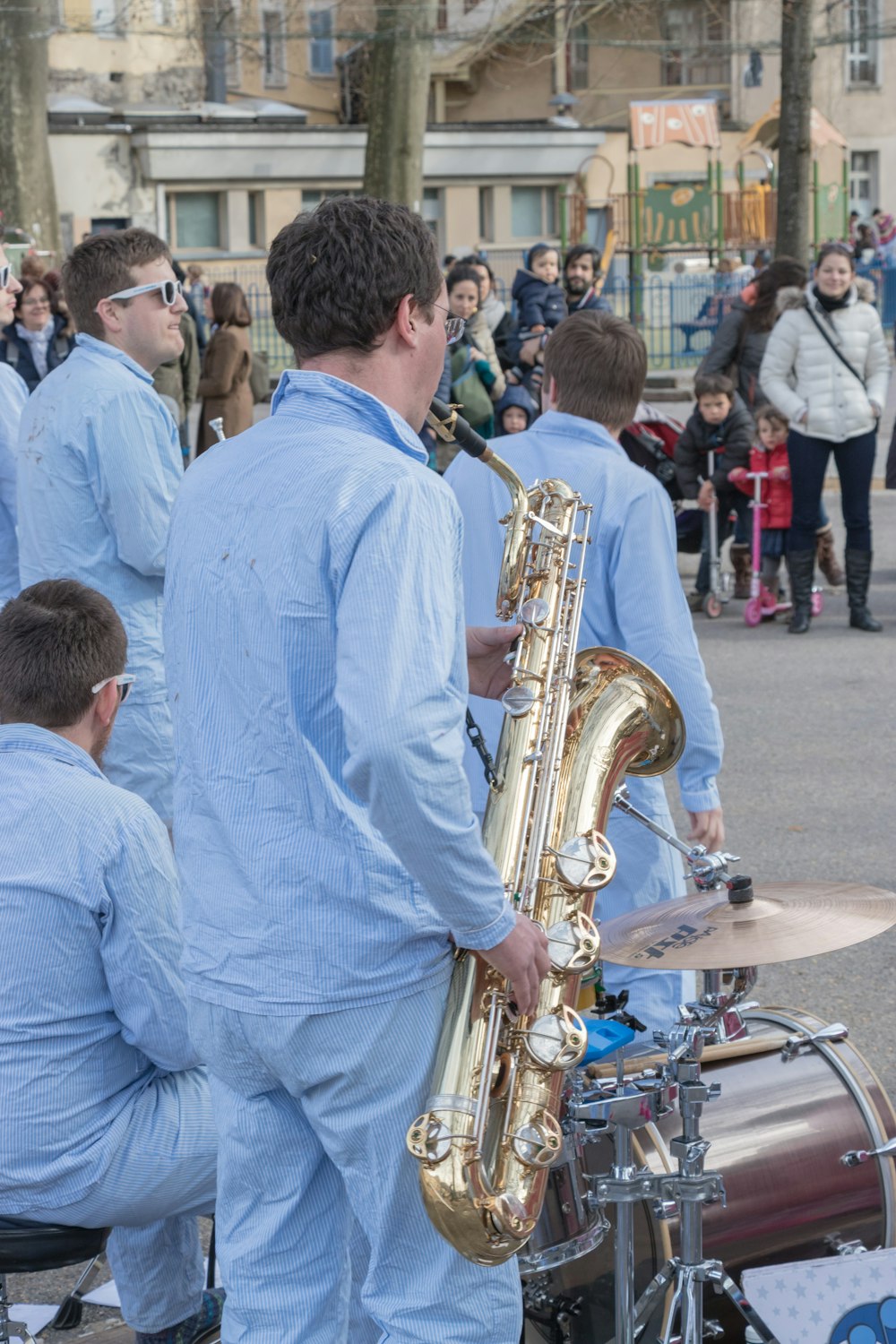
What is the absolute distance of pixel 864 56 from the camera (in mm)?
43000

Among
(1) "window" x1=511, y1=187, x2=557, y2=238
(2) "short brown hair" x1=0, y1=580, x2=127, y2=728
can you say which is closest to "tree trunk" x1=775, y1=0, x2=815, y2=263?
(2) "short brown hair" x1=0, y1=580, x2=127, y2=728

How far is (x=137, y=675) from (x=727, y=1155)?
6.16ft

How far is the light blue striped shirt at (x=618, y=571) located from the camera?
131 inches

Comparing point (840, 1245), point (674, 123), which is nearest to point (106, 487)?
point (840, 1245)

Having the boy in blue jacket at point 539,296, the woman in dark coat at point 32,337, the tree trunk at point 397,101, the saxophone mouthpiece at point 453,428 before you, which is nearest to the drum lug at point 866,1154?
the saxophone mouthpiece at point 453,428

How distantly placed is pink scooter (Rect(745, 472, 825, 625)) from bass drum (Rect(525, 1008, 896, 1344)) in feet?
20.7

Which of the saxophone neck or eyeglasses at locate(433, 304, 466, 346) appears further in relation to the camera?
the saxophone neck

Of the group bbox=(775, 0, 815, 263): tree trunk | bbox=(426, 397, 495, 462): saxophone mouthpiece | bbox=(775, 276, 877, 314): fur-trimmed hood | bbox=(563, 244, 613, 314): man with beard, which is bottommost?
bbox=(426, 397, 495, 462): saxophone mouthpiece

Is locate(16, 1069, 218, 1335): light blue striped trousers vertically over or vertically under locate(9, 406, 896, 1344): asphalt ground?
over

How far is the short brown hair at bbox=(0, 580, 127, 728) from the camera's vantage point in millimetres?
2756

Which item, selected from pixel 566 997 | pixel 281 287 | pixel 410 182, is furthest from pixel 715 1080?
pixel 410 182

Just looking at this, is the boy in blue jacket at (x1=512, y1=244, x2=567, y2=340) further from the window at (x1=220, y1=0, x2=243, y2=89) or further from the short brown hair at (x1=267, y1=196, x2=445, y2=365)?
the window at (x1=220, y1=0, x2=243, y2=89)

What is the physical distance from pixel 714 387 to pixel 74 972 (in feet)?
23.5

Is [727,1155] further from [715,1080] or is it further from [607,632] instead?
[607,632]
